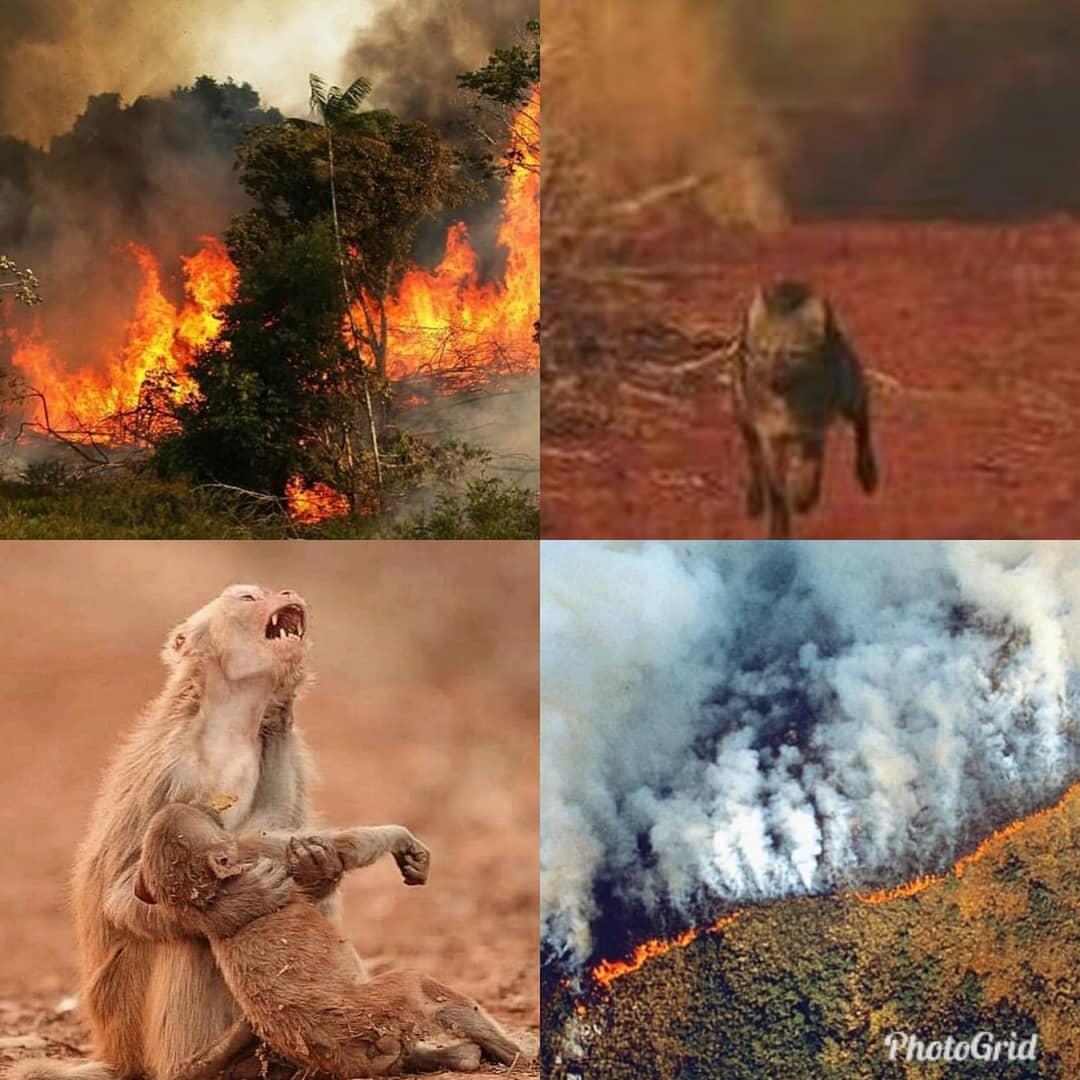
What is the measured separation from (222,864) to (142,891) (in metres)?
0.23

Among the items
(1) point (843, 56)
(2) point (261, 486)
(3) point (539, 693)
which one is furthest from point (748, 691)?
(1) point (843, 56)

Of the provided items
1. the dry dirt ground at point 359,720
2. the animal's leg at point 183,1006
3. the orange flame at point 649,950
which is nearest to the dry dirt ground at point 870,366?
the dry dirt ground at point 359,720

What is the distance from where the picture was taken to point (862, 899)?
4.05m

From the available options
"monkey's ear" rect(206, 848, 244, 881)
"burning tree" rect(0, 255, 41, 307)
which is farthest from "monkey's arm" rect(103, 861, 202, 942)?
"burning tree" rect(0, 255, 41, 307)

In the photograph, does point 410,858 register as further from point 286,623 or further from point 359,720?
point 286,623

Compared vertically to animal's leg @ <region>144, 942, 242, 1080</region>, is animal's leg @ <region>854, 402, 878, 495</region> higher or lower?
higher

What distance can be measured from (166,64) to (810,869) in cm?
288

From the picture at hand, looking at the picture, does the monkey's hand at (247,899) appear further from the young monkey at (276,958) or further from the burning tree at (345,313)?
the burning tree at (345,313)

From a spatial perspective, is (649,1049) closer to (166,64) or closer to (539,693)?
(539,693)

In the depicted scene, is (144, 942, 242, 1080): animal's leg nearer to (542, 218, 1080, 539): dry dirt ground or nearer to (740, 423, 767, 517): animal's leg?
(542, 218, 1080, 539): dry dirt ground

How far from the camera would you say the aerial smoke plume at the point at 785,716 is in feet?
13.3

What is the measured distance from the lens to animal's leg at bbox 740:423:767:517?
4117 millimetres

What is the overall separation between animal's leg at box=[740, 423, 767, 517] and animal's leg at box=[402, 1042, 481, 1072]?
1626 mm

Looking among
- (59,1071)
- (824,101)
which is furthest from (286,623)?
(824,101)
